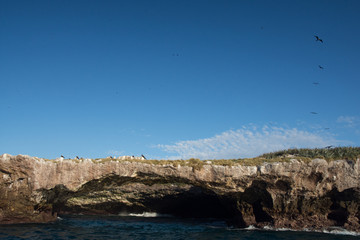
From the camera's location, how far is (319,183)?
1722 centimetres

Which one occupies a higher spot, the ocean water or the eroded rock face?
the eroded rock face

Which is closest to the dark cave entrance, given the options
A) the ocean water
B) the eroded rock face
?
the eroded rock face

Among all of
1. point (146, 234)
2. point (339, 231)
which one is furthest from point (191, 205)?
point (339, 231)

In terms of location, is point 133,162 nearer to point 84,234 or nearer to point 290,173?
point 84,234

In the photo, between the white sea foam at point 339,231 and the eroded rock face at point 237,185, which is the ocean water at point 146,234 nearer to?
the white sea foam at point 339,231

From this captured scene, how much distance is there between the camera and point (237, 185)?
58.2 ft

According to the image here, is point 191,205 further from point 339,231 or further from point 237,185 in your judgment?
point 339,231

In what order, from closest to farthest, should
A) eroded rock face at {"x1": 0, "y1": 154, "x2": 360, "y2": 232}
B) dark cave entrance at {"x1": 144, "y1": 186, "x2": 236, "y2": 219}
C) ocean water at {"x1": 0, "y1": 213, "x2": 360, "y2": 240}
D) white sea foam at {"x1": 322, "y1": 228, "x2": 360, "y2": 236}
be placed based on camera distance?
ocean water at {"x1": 0, "y1": 213, "x2": 360, "y2": 240}, white sea foam at {"x1": 322, "y1": 228, "x2": 360, "y2": 236}, eroded rock face at {"x1": 0, "y1": 154, "x2": 360, "y2": 232}, dark cave entrance at {"x1": 144, "y1": 186, "x2": 236, "y2": 219}

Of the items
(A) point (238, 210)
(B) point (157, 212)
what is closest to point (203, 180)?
(A) point (238, 210)

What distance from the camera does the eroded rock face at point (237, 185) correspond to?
1675 cm

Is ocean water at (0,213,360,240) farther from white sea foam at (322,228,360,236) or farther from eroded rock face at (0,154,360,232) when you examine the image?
eroded rock face at (0,154,360,232)

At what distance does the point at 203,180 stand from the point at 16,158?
37.0 feet

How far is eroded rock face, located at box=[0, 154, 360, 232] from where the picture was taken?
16.8 metres

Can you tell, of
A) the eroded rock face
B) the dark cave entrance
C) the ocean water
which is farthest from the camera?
the dark cave entrance
